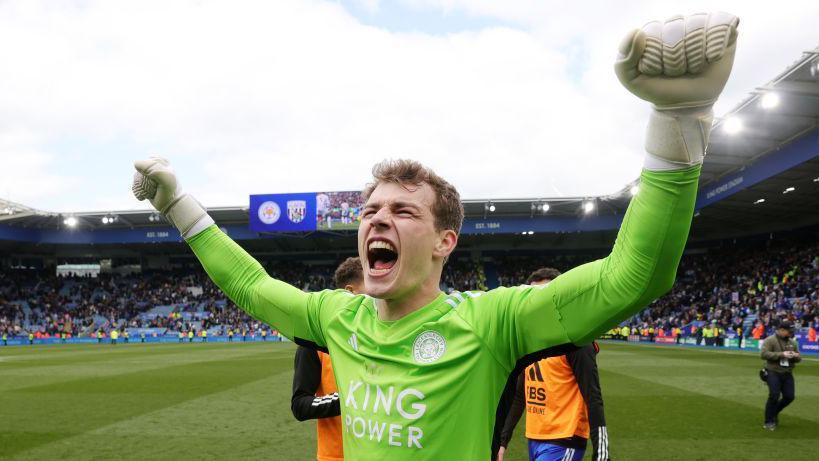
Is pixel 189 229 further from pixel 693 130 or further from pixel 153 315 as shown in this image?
pixel 153 315

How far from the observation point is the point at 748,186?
2636 cm

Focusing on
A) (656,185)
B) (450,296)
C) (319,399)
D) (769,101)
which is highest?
(769,101)

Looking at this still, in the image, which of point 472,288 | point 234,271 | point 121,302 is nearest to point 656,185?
point 234,271

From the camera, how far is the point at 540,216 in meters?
43.5

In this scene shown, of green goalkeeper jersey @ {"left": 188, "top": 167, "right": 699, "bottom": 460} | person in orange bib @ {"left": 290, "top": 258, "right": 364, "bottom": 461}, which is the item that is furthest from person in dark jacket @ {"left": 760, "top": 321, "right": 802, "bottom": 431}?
green goalkeeper jersey @ {"left": 188, "top": 167, "right": 699, "bottom": 460}

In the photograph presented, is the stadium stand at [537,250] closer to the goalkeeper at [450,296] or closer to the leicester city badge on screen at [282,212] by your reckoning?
the leicester city badge on screen at [282,212]

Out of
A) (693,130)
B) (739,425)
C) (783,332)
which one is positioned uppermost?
(693,130)

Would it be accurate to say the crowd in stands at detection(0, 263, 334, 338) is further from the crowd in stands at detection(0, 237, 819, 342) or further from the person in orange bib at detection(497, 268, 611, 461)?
the person in orange bib at detection(497, 268, 611, 461)

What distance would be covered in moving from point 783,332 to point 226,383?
12465 millimetres

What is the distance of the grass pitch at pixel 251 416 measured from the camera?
7.67 metres

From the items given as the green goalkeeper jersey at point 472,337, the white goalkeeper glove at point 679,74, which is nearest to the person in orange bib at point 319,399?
the green goalkeeper jersey at point 472,337

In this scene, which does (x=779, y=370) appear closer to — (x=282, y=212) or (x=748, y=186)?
(x=748, y=186)

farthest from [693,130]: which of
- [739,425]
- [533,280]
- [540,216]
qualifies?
[540,216]

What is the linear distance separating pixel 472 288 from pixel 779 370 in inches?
1465
